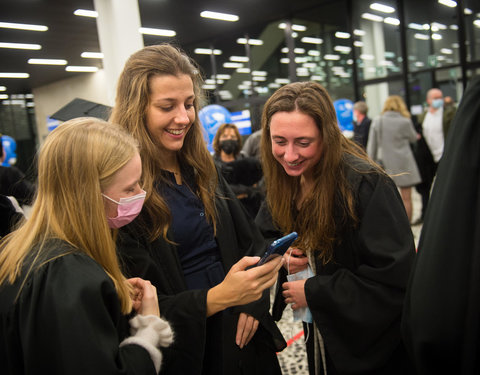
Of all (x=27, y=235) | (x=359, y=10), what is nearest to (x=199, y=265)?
(x=27, y=235)

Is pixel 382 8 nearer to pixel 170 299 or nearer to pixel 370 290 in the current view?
pixel 370 290

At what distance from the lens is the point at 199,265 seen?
1.51 m

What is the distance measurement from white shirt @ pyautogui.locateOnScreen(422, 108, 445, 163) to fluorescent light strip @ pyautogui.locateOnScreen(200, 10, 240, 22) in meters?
5.44

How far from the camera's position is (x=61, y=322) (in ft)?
2.95

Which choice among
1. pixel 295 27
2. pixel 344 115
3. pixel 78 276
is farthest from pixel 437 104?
pixel 78 276

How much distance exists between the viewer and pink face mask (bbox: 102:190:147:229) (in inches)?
46.6

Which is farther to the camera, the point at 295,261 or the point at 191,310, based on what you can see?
the point at 295,261

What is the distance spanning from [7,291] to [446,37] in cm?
955

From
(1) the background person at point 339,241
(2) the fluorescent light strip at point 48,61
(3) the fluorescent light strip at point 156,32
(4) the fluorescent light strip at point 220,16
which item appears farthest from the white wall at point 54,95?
(1) the background person at point 339,241

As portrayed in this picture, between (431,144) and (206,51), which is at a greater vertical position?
(206,51)

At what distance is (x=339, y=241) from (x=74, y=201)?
0.92m

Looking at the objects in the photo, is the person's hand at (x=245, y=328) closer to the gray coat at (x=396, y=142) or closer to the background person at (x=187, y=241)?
the background person at (x=187, y=241)

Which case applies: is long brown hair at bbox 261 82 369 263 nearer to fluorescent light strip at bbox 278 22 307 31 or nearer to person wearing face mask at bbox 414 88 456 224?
person wearing face mask at bbox 414 88 456 224

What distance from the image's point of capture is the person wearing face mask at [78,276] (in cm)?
91
